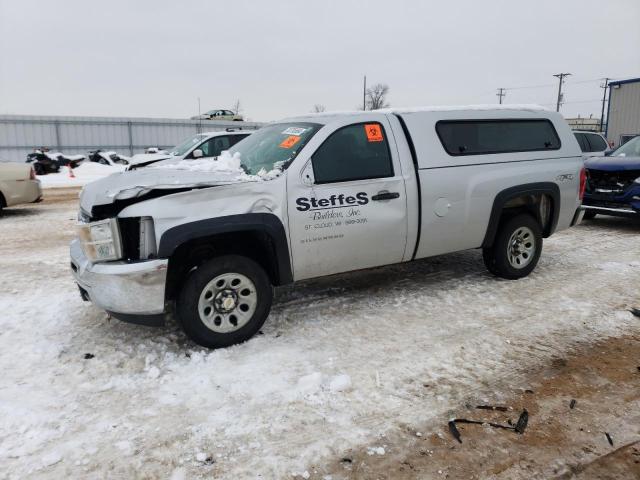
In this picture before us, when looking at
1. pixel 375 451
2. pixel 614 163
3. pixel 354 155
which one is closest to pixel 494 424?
pixel 375 451

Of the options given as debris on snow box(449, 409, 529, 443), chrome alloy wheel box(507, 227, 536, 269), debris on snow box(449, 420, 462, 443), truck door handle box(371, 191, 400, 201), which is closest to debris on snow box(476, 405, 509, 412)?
debris on snow box(449, 409, 529, 443)

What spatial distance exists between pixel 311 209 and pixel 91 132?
92.5ft

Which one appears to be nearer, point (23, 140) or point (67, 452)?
point (67, 452)

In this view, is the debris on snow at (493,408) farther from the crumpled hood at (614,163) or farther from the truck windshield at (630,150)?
the truck windshield at (630,150)

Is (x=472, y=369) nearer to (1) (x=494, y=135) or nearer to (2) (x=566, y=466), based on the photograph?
(2) (x=566, y=466)

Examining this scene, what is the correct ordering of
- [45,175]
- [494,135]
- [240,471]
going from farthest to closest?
[45,175] → [494,135] → [240,471]

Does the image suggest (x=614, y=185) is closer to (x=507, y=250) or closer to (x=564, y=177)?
(x=564, y=177)

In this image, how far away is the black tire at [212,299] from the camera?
4012 millimetres

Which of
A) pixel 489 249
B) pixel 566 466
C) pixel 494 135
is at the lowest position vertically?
pixel 566 466

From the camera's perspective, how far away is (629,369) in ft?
12.9

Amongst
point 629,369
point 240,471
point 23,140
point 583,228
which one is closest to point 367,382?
point 240,471

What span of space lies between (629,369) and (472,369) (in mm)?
1195

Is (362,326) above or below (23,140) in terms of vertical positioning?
below

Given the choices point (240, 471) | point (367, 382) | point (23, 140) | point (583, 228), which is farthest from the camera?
point (23, 140)
